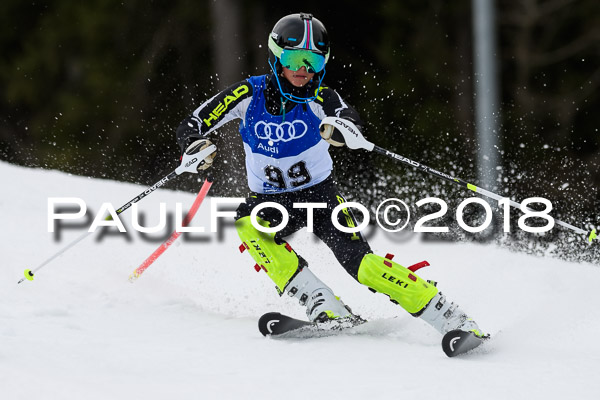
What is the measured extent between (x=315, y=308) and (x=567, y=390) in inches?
55.7

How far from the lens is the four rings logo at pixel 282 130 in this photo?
177 inches

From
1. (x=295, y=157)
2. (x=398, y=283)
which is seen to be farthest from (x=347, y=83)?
(x=398, y=283)

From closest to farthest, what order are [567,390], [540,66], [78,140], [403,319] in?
[567,390] → [403,319] → [540,66] → [78,140]

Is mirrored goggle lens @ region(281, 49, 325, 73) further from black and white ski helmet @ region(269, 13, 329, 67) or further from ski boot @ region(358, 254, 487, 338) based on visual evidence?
ski boot @ region(358, 254, 487, 338)

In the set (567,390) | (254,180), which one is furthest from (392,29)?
(567,390)

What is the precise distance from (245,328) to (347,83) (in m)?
14.1

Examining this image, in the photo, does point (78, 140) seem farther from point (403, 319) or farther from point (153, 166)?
point (403, 319)

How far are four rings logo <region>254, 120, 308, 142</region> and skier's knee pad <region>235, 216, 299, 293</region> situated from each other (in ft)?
1.57

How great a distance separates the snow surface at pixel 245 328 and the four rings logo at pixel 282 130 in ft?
3.41

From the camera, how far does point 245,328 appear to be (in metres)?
4.55

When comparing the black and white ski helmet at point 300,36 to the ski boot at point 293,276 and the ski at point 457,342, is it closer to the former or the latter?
the ski boot at point 293,276

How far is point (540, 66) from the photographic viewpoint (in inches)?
650

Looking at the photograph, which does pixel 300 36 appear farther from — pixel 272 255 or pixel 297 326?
pixel 297 326

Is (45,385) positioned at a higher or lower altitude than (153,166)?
higher
